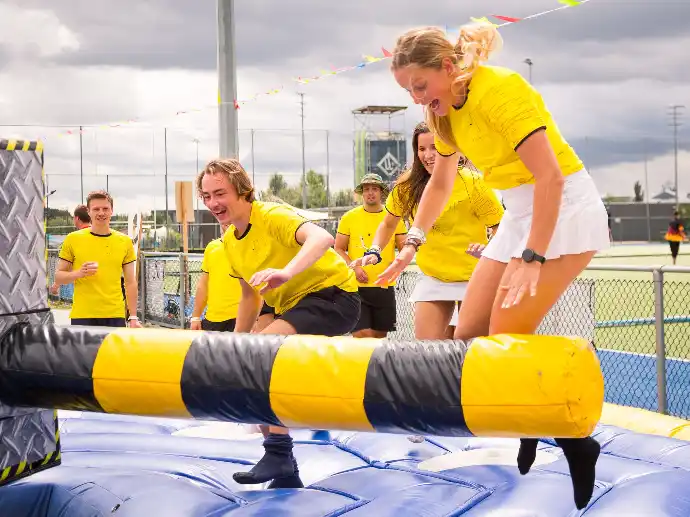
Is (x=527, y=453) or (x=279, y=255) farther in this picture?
(x=279, y=255)

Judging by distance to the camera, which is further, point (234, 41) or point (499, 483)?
point (234, 41)

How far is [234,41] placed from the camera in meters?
7.32

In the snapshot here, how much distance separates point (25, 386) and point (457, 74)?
181 cm

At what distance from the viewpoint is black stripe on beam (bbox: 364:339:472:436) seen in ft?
8.00

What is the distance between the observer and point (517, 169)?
2553 mm

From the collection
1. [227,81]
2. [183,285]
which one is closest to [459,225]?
[227,81]

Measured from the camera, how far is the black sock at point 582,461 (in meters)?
2.57

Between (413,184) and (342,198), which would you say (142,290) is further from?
(342,198)

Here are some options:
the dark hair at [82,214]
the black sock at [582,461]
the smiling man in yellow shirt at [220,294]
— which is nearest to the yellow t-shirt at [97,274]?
the smiling man in yellow shirt at [220,294]

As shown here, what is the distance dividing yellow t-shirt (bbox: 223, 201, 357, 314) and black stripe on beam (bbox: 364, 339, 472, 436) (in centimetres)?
89

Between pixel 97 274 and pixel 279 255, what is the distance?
2.90 m

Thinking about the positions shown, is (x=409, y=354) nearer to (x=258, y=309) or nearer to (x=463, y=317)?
(x=463, y=317)

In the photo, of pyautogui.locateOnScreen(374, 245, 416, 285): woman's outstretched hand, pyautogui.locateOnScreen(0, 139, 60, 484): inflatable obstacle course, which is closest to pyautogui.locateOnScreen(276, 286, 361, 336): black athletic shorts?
pyautogui.locateOnScreen(374, 245, 416, 285): woman's outstretched hand

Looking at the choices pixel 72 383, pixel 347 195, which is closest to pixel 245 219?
pixel 72 383
